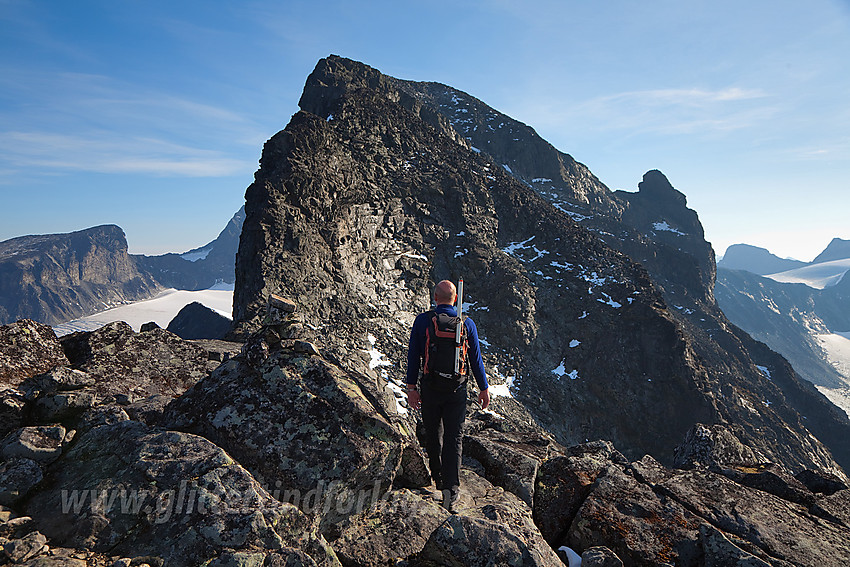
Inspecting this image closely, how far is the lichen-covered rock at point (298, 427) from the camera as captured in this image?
5.07 metres

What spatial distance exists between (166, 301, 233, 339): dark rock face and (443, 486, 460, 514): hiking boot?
324ft

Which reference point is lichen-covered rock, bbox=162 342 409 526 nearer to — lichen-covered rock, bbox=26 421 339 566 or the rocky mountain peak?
lichen-covered rock, bbox=26 421 339 566

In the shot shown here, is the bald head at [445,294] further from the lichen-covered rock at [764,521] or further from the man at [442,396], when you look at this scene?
the lichen-covered rock at [764,521]

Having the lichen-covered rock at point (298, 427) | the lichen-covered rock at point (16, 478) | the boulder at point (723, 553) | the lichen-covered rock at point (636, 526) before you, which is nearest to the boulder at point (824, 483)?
the lichen-covered rock at point (636, 526)

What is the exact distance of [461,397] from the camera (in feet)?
21.5

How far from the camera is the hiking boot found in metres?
6.06

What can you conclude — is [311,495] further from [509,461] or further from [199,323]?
[199,323]

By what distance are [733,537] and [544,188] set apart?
128569mm

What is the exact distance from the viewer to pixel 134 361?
9.00 meters

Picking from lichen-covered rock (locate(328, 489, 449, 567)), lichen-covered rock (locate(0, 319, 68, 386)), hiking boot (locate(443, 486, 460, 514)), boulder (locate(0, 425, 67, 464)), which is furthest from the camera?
lichen-covered rock (locate(0, 319, 68, 386))

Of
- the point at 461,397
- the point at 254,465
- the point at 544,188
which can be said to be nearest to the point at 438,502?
the point at 461,397

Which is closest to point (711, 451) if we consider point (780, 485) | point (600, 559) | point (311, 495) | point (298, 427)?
point (780, 485)

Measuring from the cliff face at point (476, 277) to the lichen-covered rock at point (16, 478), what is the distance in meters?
32.7

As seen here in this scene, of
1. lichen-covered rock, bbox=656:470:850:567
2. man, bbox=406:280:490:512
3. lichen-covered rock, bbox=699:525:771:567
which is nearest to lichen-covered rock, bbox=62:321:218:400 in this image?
man, bbox=406:280:490:512
